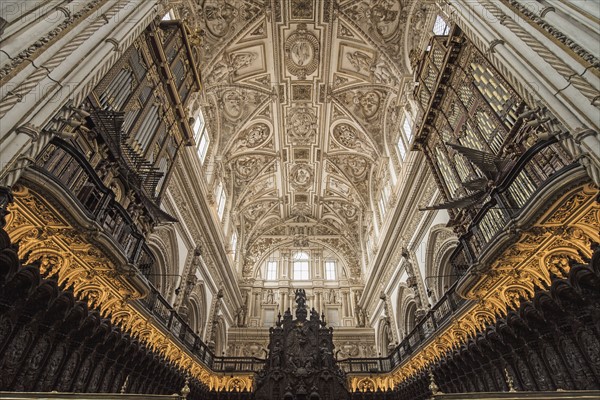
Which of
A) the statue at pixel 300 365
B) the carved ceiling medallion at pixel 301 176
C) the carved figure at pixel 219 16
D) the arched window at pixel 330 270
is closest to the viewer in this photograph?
the statue at pixel 300 365

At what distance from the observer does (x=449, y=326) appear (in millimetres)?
9781

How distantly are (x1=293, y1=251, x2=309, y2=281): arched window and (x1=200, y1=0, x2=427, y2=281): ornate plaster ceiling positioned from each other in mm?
3076

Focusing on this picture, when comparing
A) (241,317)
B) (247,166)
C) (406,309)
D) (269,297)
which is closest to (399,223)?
(406,309)

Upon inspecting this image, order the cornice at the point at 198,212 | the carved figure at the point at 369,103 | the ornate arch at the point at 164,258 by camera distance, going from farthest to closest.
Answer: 1. the carved figure at the point at 369,103
2. the cornice at the point at 198,212
3. the ornate arch at the point at 164,258

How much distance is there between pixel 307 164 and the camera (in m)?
23.0

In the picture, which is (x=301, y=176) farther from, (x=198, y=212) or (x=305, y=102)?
(x=198, y=212)

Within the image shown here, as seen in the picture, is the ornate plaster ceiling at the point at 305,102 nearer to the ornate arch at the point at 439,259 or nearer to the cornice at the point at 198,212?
the cornice at the point at 198,212

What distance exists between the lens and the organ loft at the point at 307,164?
17.8ft

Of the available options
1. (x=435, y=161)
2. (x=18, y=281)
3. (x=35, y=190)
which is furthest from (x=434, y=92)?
(x=18, y=281)

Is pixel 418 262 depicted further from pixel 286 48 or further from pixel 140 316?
pixel 286 48

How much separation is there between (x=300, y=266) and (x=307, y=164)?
893 centimetres

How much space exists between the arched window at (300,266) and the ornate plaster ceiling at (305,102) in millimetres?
3076

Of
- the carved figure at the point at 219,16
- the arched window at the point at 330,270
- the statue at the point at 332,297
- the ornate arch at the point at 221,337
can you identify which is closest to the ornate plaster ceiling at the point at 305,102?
the carved figure at the point at 219,16

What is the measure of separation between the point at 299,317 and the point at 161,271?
8.02 meters
